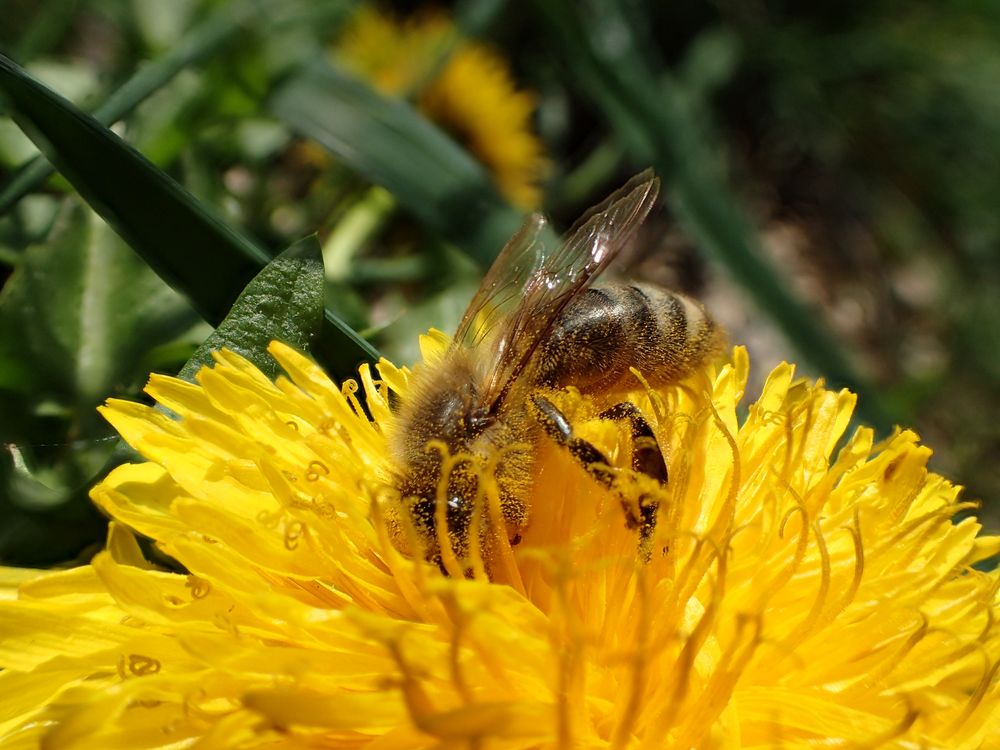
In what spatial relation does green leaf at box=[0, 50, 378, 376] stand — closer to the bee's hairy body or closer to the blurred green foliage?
the blurred green foliage

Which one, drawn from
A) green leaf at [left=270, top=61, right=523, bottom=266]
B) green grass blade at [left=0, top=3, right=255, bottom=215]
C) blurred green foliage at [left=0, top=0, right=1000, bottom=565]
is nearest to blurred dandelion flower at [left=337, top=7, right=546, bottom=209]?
blurred green foliage at [left=0, top=0, right=1000, bottom=565]

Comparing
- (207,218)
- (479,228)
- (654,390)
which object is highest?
(479,228)

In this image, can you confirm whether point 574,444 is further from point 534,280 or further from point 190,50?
point 190,50

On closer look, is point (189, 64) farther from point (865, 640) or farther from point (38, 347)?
point (865, 640)

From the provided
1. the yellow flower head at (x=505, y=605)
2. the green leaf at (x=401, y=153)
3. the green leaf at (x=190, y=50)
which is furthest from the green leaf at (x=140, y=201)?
the green leaf at (x=401, y=153)

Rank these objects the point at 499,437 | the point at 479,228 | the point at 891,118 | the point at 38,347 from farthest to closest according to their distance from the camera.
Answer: the point at 891,118
the point at 479,228
the point at 38,347
the point at 499,437

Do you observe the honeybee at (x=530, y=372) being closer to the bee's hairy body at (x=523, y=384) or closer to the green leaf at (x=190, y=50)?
the bee's hairy body at (x=523, y=384)

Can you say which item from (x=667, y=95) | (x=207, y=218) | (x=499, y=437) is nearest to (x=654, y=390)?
(x=499, y=437)
